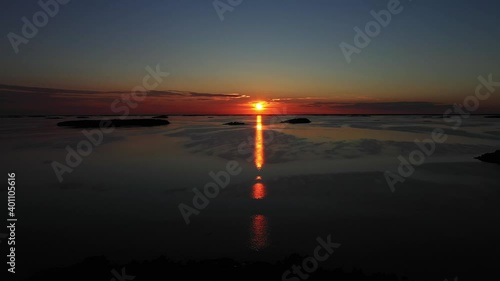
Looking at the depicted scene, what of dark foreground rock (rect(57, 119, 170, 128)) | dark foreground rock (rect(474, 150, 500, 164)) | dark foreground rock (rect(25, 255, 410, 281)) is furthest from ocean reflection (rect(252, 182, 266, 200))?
dark foreground rock (rect(57, 119, 170, 128))

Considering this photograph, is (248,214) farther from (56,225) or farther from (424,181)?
(424,181)

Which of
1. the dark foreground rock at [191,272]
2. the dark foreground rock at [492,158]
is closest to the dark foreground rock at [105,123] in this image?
the dark foreground rock at [492,158]

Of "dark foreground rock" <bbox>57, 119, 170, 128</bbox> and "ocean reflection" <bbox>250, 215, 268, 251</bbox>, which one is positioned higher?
"ocean reflection" <bbox>250, 215, 268, 251</bbox>

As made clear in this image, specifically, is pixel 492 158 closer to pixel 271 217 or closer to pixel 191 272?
pixel 271 217

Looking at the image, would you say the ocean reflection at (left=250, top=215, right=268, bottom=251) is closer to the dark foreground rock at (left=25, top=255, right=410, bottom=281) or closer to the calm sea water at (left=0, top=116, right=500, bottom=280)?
the calm sea water at (left=0, top=116, right=500, bottom=280)

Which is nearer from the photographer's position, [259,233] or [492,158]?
[259,233]

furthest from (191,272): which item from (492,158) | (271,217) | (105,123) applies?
(105,123)

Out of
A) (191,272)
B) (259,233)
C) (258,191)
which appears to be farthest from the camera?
(258,191)

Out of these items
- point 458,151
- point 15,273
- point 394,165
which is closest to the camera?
point 15,273

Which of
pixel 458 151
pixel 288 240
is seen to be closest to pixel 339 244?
pixel 288 240

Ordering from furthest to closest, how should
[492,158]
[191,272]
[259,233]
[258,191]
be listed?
[492,158] → [258,191] → [259,233] → [191,272]

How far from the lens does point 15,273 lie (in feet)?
25.4

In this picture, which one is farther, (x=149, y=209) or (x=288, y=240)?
(x=149, y=209)

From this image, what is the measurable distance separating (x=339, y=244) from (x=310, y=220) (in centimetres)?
207
